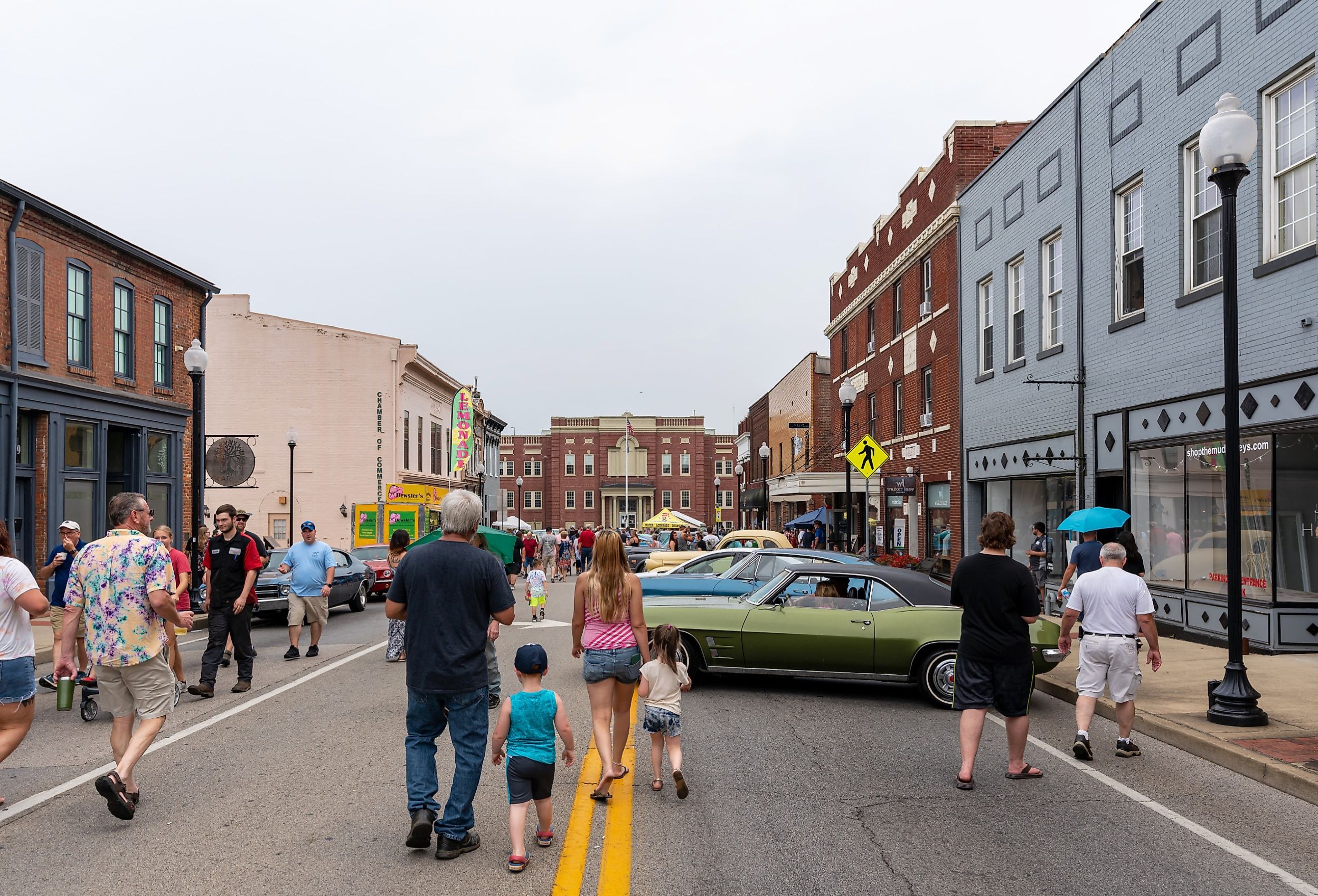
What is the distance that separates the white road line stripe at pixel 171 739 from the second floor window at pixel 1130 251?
41.5 feet

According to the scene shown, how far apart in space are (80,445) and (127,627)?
18.4 m

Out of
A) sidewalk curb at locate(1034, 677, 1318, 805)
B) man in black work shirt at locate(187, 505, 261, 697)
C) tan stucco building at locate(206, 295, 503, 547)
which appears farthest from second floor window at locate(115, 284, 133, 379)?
sidewalk curb at locate(1034, 677, 1318, 805)

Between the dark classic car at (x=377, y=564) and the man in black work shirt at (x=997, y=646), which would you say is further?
the dark classic car at (x=377, y=564)

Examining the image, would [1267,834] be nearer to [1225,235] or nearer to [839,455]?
[1225,235]

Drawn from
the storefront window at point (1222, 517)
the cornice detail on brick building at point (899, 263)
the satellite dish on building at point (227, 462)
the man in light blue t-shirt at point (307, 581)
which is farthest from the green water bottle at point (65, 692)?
the satellite dish on building at point (227, 462)

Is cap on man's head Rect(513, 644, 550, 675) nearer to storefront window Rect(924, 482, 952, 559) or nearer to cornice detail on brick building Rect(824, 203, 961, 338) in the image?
storefront window Rect(924, 482, 952, 559)

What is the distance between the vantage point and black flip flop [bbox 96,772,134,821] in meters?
5.77

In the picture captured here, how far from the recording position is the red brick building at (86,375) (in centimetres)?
1959

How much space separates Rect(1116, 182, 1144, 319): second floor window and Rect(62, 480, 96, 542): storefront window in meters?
20.5

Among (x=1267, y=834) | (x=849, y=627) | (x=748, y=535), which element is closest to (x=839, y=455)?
(x=748, y=535)

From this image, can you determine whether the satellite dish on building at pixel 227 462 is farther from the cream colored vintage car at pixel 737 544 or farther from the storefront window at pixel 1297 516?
the storefront window at pixel 1297 516

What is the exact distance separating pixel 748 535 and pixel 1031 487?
578cm

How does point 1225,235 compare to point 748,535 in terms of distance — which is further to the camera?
point 748,535

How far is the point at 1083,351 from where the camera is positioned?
695 inches
